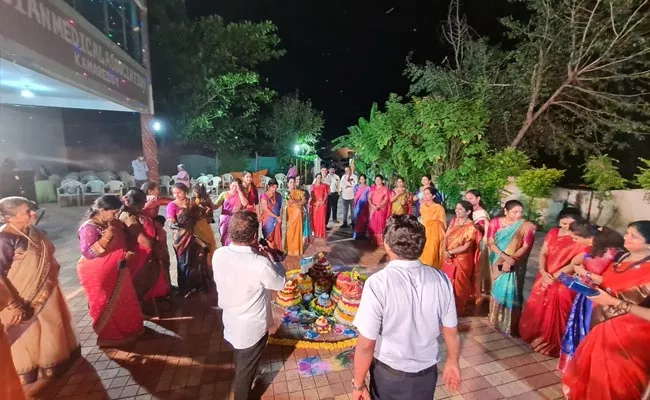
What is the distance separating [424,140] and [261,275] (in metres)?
8.29

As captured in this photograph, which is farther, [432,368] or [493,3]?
[493,3]

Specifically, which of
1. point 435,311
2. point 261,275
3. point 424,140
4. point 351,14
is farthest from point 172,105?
point 435,311

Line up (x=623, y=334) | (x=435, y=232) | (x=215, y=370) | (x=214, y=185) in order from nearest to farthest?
(x=623, y=334), (x=215, y=370), (x=435, y=232), (x=214, y=185)

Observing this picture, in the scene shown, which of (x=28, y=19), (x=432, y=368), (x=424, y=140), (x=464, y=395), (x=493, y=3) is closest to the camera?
(x=432, y=368)

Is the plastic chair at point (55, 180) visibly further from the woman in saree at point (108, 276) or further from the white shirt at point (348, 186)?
the woman in saree at point (108, 276)

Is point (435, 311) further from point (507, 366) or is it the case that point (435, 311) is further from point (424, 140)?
point (424, 140)

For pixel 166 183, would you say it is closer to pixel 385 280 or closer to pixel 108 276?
pixel 108 276

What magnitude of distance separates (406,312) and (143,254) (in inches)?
139

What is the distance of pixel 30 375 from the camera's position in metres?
3.03

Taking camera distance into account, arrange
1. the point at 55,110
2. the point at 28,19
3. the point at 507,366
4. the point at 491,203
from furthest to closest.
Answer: the point at 55,110 → the point at 491,203 → the point at 28,19 → the point at 507,366

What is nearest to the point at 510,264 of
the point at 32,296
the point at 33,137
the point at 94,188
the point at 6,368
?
the point at 6,368

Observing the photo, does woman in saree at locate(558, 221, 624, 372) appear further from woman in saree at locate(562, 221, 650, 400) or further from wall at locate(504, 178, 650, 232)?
wall at locate(504, 178, 650, 232)

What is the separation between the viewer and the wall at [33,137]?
492 inches

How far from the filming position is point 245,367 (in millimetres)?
2639
